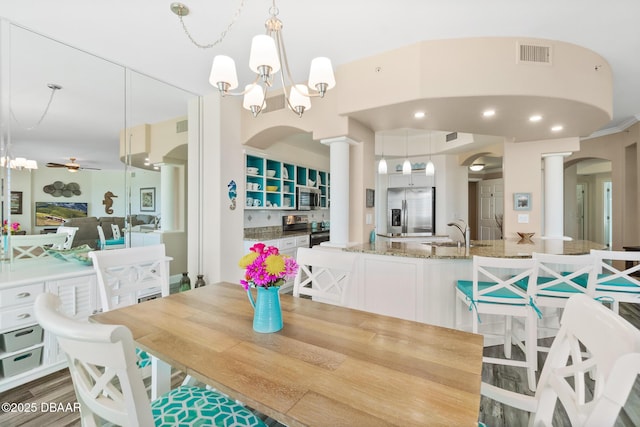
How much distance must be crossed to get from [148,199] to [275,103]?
1917mm

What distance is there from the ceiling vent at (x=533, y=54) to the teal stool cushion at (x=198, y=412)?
11.1 feet

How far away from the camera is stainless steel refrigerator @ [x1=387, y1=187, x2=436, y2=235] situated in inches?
245

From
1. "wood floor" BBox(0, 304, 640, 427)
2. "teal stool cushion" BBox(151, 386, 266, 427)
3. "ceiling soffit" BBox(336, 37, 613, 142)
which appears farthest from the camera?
"ceiling soffit" BBox(336, 37, 613, 142)

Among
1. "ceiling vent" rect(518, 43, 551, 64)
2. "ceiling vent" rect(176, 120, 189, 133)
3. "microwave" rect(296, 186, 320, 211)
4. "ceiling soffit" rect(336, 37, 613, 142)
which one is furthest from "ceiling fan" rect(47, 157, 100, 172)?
"ceiling vent" rect(518, 43, 551, 64)

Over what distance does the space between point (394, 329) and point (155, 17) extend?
2892mm

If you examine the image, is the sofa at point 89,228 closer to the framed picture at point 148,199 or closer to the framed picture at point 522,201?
the framed picture at point 148,199

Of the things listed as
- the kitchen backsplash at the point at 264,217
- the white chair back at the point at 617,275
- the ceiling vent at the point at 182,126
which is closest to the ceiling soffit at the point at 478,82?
the white chair back at the point at 617,275

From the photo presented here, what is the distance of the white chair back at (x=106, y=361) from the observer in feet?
2.31

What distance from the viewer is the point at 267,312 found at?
1337 millimetres

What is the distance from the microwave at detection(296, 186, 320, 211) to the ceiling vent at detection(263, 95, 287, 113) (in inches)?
86.6

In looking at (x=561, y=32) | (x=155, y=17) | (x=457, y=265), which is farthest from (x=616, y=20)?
(x=155, y=17)

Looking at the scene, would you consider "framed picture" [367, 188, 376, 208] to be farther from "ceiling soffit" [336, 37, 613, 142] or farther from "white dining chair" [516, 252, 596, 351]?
"white dining chair" [516, 252, 596, 351]

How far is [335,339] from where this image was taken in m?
1.27

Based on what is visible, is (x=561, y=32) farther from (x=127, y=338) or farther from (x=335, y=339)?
(x=127, y=338)
